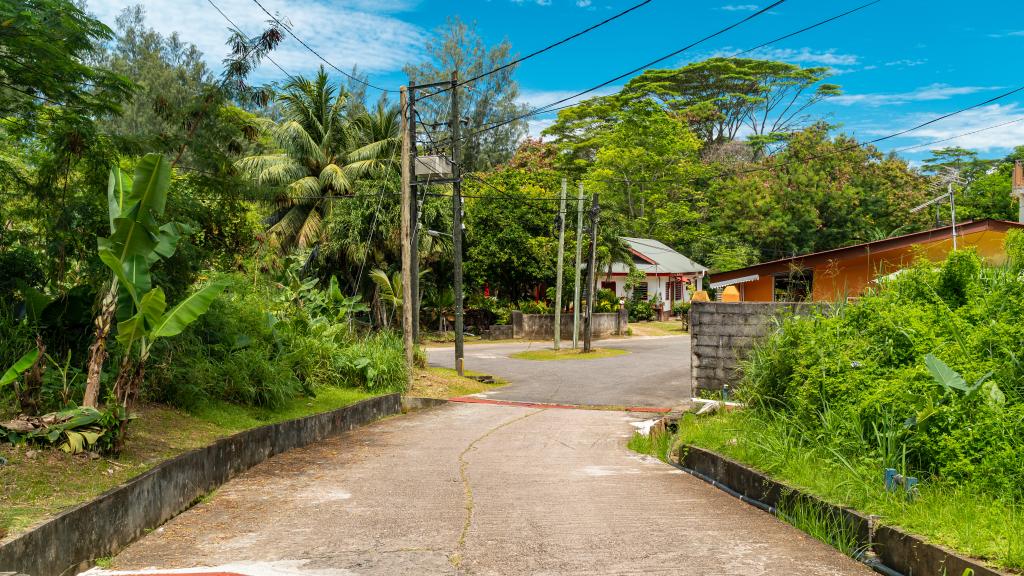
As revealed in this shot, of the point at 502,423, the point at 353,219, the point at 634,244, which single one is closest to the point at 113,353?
the point at 502,423

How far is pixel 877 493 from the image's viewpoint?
595 centimetres

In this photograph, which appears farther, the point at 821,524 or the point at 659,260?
the point at 659,260

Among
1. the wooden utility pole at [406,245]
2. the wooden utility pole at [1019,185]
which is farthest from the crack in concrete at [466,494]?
the wooden utility pole at [1019,185]

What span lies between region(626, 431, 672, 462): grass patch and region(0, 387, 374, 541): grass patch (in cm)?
532

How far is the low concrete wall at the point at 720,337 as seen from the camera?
14146 millimetres

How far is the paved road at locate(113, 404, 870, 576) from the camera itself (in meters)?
5.28

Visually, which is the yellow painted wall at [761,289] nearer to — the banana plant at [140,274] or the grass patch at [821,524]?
the grass patch at [821,524]

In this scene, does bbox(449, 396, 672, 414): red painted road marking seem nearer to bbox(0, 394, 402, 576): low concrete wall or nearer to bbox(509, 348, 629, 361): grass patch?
bbox(0, 394, 402, 576): low concrete wall

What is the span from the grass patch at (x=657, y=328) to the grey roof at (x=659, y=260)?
11.5ft

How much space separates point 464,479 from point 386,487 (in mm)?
924

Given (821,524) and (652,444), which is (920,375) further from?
(652,444)

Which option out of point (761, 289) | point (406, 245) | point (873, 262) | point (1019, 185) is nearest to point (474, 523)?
point (406, 245)

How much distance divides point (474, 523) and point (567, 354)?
25092 mm

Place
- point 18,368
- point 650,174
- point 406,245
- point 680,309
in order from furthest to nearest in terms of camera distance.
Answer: point 650,174 → point 680,309 → point 406,245 → point 18,368
